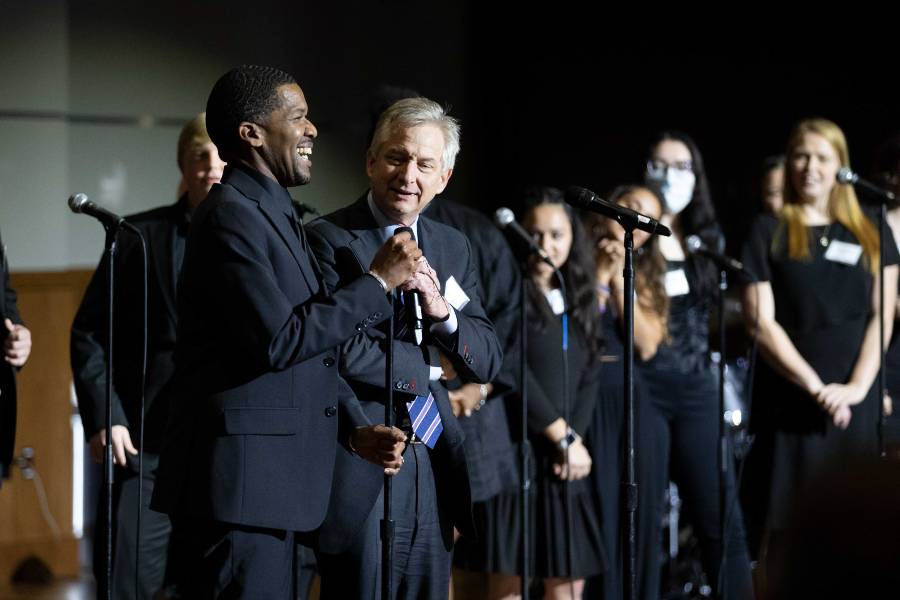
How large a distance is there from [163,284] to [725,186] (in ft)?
12.5

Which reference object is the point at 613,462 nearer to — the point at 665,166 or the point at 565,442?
the point at 565,442

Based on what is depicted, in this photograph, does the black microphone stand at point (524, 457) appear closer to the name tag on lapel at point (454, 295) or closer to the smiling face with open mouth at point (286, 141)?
the name tag on lapel at point (454, 295)

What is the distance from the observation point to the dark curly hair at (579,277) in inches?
159

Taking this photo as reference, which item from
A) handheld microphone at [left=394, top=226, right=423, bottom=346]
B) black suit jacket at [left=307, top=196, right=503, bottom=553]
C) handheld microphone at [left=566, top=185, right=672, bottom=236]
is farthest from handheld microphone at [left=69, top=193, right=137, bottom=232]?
handheld microphone at [left=566, top=185, right=672, bottom=236]

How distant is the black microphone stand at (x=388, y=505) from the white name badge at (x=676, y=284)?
194 cm

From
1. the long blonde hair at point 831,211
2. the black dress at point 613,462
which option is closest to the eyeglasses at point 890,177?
the long blonde hair at point 831,211

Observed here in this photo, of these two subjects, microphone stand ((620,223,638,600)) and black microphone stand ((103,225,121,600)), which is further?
black microphone stand ((103,225,121,600))

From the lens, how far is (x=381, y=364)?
103 inches

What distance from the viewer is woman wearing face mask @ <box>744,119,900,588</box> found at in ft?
14.0

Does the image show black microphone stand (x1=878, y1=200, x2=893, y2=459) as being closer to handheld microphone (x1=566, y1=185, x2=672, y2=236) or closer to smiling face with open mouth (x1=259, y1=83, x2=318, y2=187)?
handheld microphone (x1=566, y1=185, x2=672, y2=236)

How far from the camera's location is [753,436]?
4398mm

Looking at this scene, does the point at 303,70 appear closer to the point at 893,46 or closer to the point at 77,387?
the point at 893,46

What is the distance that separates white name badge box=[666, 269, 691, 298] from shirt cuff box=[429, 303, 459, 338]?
5.86 feet

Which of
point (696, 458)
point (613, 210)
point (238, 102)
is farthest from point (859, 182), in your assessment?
point (238, 102)
